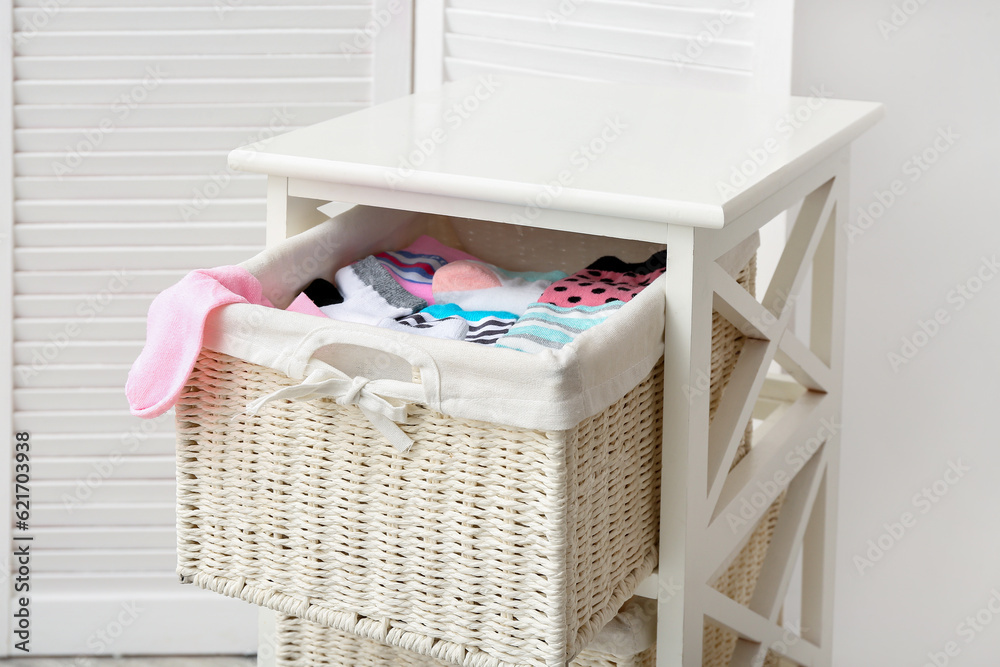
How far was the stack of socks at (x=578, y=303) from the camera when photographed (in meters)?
0.84

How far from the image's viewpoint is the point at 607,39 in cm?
140

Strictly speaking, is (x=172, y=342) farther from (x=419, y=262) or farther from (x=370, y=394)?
(x=419, y=262)

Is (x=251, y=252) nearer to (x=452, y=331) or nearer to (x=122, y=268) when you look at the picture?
(x=122, y=268)

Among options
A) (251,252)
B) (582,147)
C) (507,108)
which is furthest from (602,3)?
(251,252)

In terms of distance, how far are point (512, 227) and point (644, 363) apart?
17.7 inches

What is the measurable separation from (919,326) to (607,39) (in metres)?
0.62

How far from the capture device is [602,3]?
1.39 meters

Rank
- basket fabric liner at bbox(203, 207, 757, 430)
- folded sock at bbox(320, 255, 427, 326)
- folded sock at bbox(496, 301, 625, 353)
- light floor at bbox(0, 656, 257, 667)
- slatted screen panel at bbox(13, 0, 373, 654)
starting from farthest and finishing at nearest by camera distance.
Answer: light floor at bbox(0, 656, 257, 667) < slatted screen panel at bbox(13, 0, 373, 654) < folded sock at bbox(320, 255, 427, 326) < folded sock at bbox(496, 301, 625, 353) < basket fabric liner at bbox(203, 207, 757, 430)

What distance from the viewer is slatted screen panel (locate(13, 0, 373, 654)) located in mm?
1482

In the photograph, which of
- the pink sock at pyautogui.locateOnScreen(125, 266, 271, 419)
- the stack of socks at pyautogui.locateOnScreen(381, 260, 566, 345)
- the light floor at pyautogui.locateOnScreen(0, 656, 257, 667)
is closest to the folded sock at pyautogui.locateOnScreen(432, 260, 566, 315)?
the stack of socks at pyautogui.locateOnScreen(381, 260, 566, 345)

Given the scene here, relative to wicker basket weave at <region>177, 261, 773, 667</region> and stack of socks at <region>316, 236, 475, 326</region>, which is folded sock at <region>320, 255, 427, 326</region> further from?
wicker basket weave at <region>177, 261, 773, 667</region>

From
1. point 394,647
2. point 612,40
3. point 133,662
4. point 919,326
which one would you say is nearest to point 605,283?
point 394,647

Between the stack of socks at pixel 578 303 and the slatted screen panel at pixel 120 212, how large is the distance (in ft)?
2.22

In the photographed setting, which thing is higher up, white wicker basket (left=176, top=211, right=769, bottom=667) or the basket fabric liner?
the basket fabric liner
